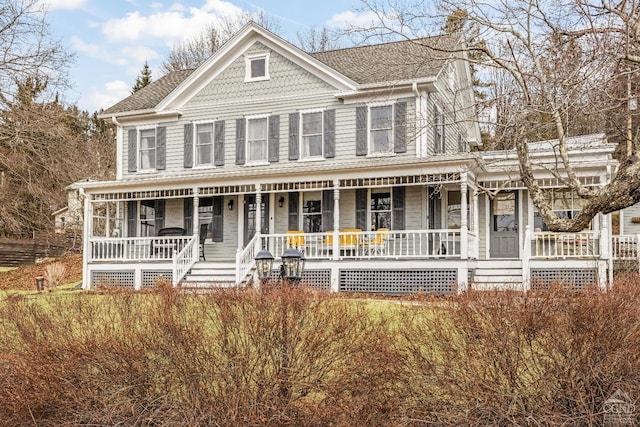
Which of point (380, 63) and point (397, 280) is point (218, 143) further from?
point (397, 280)

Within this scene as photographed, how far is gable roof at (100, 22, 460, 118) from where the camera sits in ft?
59.0

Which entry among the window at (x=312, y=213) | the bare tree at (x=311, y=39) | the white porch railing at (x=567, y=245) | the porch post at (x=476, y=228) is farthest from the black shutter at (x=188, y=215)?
the bare tree at (x=311, y=39)

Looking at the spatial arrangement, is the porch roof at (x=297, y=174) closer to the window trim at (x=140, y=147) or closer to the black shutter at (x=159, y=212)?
the window trim at (x=140, y=147)

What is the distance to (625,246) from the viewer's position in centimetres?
1755

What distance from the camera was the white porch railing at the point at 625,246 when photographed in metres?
17.2

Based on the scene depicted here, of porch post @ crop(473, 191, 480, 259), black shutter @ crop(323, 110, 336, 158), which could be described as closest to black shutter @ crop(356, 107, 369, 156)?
black shutter @ crop(323, 110, 336, 158)

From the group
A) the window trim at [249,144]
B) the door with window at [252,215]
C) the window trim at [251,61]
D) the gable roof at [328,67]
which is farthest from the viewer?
the window trim at [251,61]

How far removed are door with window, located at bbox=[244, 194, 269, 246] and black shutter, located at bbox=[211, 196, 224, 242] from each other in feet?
2.38

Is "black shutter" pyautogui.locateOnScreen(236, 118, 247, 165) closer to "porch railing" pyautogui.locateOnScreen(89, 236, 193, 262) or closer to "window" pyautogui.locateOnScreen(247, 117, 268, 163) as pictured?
"window" pyautogui.locateOnScreen(247, 117, 268, 163)

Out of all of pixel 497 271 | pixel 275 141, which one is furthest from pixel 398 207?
pixel 275 141

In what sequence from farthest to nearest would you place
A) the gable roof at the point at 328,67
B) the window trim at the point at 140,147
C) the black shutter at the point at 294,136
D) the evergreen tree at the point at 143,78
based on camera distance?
the evergreen tree at the point at 143,78 → the window trim at the point at 140,147 → the black shutter at the point at 294,136 → the gable roof at the point at 328,67

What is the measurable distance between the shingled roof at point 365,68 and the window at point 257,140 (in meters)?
2.63

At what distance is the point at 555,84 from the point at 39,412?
6880mm

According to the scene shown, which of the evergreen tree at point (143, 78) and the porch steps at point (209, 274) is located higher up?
the evergreen tree at point (143, 78)
